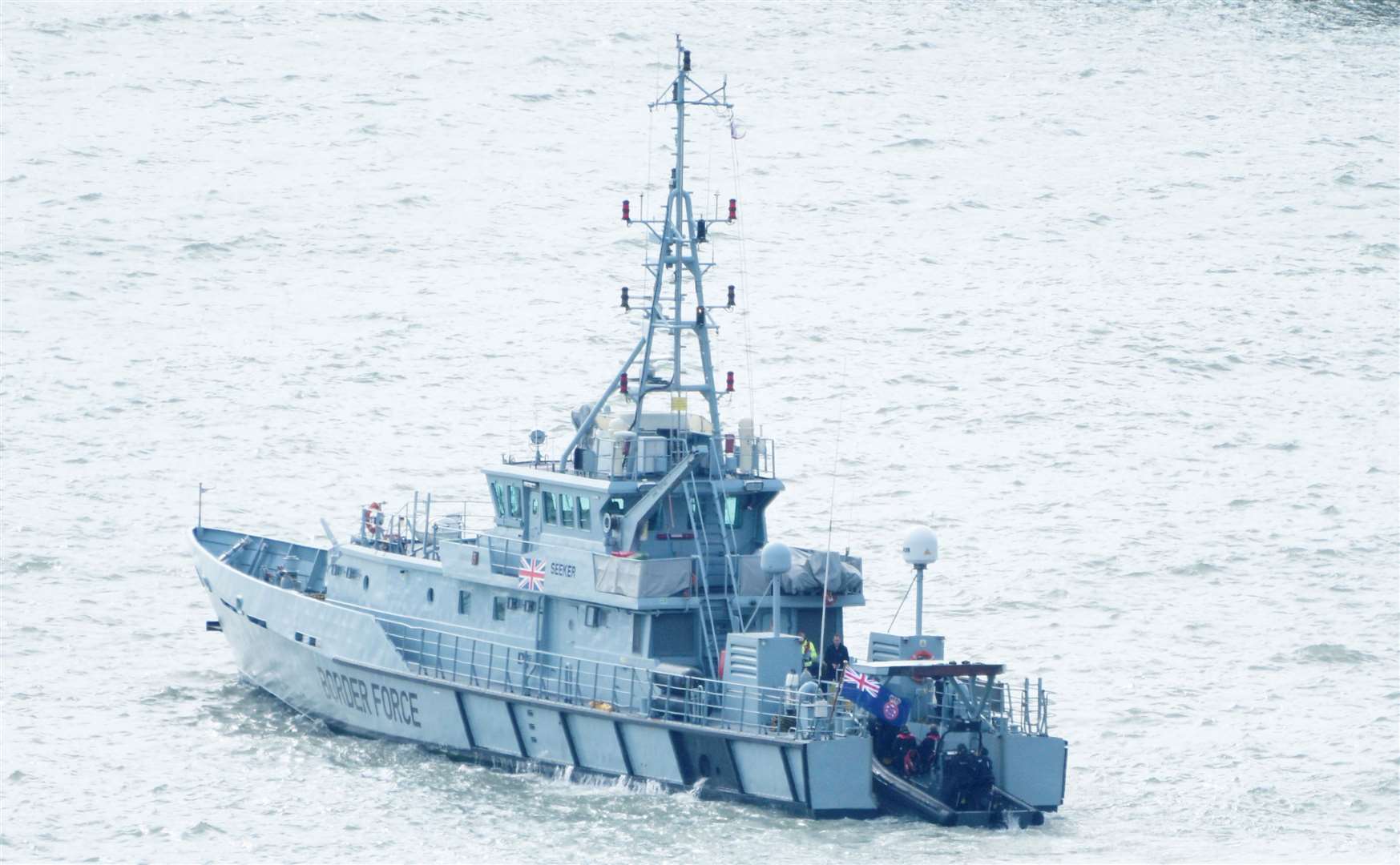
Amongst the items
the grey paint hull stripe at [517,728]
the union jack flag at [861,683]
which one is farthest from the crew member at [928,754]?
the grey paint hull stripe at [517,728]

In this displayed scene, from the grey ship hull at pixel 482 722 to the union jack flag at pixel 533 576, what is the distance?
1648 millimetres

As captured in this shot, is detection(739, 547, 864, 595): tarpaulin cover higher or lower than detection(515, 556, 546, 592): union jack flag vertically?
higher

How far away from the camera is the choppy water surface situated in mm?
35531

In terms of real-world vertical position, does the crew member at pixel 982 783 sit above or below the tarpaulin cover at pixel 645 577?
below

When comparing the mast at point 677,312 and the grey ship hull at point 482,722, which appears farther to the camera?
the mast at point 677,312

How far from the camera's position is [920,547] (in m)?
34.2

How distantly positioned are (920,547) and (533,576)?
19.7 feet

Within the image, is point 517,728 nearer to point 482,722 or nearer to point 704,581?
point 482,722

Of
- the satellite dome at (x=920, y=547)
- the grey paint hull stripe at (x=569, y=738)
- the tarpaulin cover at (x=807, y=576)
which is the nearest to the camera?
the satellite dome at (x=920, y=547)

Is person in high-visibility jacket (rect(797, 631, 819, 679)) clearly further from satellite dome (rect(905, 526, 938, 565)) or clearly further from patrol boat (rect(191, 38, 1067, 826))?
satellite dome (rect(905, 526, 938, 565))

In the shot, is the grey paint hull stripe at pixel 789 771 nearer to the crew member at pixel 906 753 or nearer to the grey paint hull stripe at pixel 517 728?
the crew member at pixel 906 753

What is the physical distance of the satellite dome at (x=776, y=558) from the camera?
3400 cm

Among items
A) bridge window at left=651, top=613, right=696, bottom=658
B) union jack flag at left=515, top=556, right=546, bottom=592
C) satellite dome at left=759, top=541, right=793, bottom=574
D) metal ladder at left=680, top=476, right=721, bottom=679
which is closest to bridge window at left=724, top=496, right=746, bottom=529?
metal ladder at left=680, top=476, right=721, bottom=679

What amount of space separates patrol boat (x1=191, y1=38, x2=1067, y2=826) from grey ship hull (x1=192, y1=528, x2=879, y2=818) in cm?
4
